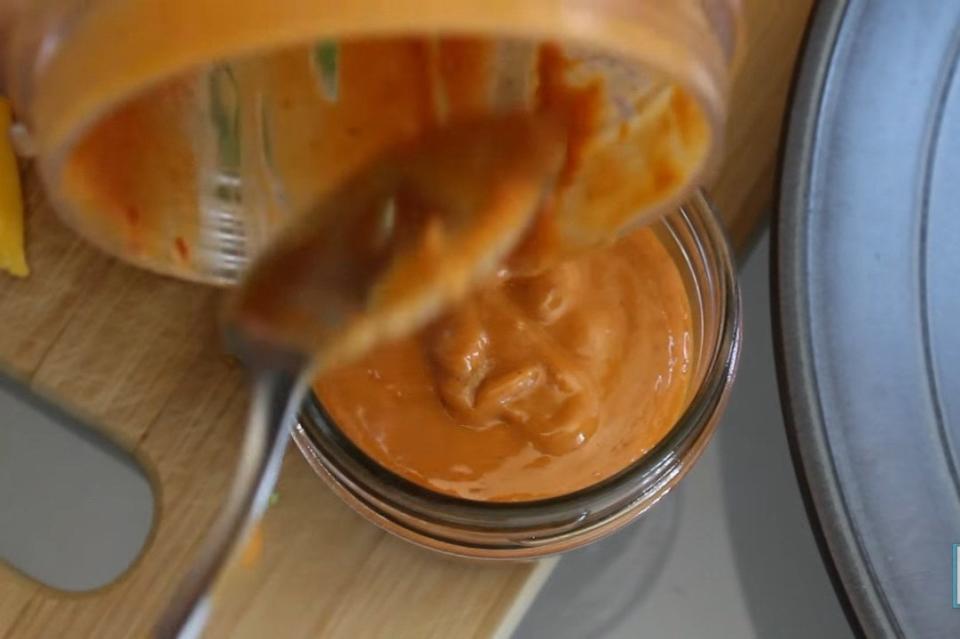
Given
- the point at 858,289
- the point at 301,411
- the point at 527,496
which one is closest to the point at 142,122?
the point at 301,411

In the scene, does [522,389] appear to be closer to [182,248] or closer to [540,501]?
[540,501]

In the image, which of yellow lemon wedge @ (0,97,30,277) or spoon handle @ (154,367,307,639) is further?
yellow lemon wedge @ (0,97,30,277)

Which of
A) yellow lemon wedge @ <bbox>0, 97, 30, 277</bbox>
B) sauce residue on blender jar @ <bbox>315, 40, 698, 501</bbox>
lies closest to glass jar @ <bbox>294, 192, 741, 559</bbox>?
sauce residue on blender jar @ <bbox>315, 40, 698, 501</bbox>

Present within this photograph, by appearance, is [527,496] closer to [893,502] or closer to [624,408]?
[624,408]

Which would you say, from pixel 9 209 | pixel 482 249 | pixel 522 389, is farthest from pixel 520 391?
pixel 9 209

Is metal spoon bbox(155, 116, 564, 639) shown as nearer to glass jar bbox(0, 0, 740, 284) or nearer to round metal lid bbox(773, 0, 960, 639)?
glass jar bbox(0, 0, 740, 284)
